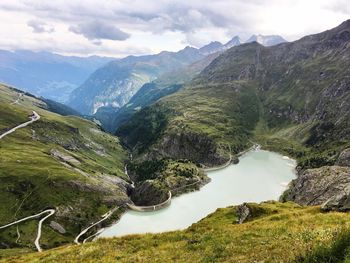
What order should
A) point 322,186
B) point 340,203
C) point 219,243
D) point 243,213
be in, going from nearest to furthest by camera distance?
point 219,243, point 340,203, point 243,213, point 322,186

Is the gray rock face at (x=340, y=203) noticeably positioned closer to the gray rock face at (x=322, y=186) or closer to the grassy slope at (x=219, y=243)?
the grassy slope at (x=219, y=243)

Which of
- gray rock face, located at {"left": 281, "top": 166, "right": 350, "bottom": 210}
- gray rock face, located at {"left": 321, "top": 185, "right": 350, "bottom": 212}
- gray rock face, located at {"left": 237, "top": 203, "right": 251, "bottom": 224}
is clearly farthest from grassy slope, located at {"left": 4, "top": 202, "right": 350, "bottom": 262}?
gray rock face, located at {"left": 281, "top": 166, "right": 350, "bottom": 210}

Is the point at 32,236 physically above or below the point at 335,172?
below

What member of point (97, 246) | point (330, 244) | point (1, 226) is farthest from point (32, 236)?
point (330, 244)

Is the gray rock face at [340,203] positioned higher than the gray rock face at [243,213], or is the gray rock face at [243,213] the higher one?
the gray rock face at [340,203]

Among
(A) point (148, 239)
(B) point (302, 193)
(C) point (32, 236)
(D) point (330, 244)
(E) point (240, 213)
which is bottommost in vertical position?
(C) point (32, 236)

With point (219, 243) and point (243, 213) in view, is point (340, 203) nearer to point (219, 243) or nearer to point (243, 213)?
point (219, 243)

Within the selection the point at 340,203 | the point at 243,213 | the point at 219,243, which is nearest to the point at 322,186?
the point at 243,213

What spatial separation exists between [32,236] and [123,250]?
541 ft

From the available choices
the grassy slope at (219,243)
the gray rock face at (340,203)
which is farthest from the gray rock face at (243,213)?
the gray rock face at (340,203)

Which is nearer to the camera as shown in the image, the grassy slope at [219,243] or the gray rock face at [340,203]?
the grassy slope at [219,243]

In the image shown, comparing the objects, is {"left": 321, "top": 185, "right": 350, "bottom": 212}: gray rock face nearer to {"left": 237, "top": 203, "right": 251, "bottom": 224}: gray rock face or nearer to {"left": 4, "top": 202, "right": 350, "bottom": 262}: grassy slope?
{"left": 4, "top": 202, "right": 350, "bottom": 262}: grassy slope

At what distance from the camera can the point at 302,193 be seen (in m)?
191

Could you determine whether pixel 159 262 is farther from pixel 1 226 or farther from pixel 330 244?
pixel 1 226
